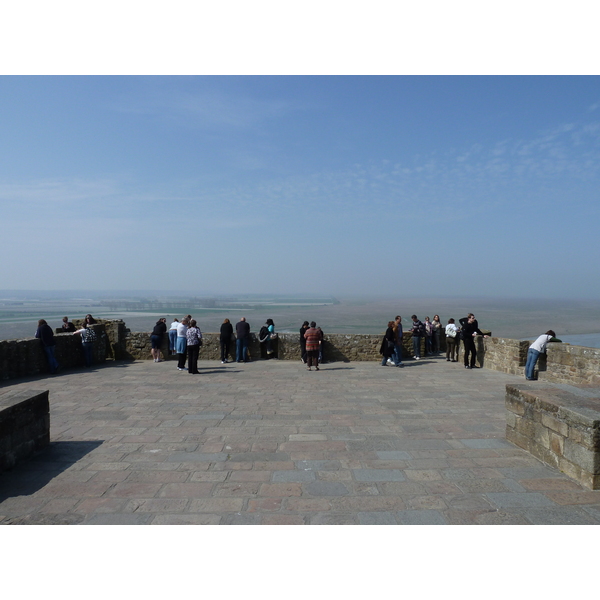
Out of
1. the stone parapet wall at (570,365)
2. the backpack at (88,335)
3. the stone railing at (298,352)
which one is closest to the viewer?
the stone parapet wall at (570,365)

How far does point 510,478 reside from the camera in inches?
167

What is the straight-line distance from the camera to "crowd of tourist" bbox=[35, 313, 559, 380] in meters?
10.3

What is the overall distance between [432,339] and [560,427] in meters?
9.83

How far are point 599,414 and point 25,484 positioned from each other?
18.9ft

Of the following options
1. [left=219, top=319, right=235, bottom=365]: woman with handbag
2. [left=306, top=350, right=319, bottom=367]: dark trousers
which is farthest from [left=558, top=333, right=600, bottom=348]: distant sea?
[left=219, top=319, right=235, bottom=365]: woman with handbag

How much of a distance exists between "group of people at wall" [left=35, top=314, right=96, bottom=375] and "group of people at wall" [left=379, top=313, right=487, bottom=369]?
8.09 m

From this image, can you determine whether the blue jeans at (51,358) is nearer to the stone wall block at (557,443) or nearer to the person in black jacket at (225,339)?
the person in black jacket at (225,339)

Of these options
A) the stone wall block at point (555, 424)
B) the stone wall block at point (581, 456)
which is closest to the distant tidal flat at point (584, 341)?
the stone wall block at point (555, 424)

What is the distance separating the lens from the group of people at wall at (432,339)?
11.5 m

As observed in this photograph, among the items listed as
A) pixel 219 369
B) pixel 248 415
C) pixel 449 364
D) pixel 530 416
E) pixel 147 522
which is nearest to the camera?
pixel 147 522

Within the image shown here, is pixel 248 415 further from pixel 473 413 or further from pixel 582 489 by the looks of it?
pixel 582 489

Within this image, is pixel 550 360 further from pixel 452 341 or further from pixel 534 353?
pixel 452 341

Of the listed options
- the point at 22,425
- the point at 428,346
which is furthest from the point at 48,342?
the point at 428,346

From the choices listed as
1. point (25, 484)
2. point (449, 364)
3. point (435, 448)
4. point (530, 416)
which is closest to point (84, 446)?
point (25, 484)
